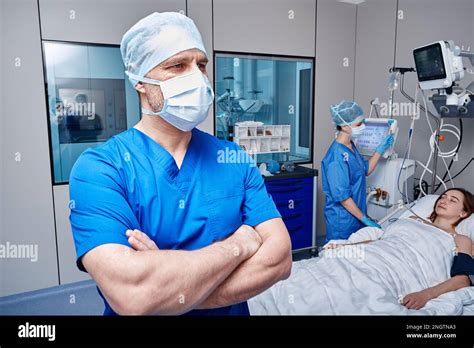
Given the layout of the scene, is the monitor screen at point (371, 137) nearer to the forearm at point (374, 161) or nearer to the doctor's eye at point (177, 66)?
the forearm at point (374, 161)

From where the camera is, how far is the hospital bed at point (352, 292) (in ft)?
5.06

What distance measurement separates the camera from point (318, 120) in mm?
3473

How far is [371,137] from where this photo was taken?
2627 mm

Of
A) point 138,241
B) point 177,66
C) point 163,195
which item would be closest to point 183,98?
point 177,66

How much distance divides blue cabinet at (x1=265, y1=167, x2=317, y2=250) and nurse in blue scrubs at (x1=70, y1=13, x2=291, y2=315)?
1.89 m

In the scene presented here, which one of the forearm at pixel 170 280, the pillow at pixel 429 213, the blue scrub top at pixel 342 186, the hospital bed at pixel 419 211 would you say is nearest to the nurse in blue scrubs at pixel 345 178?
the blue scrub top at pixel 342 186

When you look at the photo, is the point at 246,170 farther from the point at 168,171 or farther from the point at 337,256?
the point at 337,256

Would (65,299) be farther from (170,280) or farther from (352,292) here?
(170,280)

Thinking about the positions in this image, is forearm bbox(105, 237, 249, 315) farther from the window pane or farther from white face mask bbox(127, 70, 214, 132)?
the window pane

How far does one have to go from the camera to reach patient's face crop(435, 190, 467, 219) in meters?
2.15

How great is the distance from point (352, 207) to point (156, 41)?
68.8 inches
